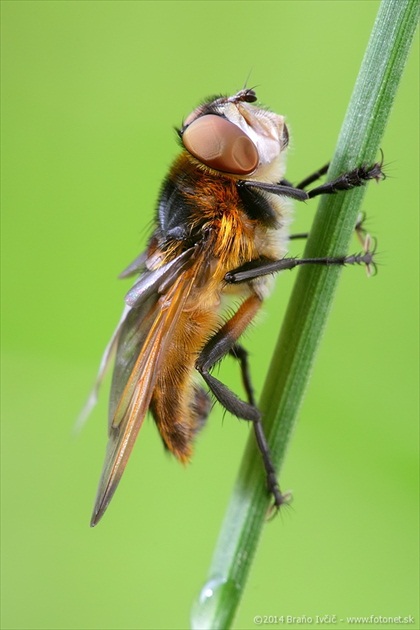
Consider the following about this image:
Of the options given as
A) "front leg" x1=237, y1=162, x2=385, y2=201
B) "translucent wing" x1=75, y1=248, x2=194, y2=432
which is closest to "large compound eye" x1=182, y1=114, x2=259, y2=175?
"front leg" x1=237, y1=162, x2=385, y2=201

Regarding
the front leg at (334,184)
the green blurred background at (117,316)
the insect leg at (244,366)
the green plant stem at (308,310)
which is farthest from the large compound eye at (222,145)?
the green blurred background at (117,316)

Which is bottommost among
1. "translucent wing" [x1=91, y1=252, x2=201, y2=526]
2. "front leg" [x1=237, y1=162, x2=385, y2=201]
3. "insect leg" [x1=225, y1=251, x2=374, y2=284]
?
"translucent wing" [x1=91, y1=252, x2=201, y2=526]

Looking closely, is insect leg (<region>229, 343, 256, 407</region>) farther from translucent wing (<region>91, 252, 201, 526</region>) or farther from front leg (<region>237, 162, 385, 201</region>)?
front leg (<region>237, 162, 385, 201</region>)

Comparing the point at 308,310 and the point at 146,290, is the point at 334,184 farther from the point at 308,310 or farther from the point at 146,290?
the point at 146,290

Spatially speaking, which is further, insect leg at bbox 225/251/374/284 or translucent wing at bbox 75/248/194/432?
translucent wing at bbox 75/248/194/432

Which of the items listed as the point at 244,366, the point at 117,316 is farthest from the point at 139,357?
the point at 117,316

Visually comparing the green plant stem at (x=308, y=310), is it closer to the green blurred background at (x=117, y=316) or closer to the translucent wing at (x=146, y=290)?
the translucent wing at (x=146, y=290)
